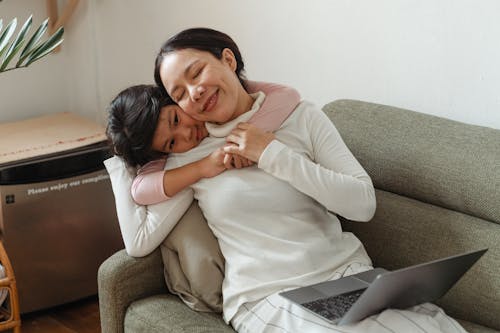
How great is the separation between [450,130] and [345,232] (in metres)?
0.38

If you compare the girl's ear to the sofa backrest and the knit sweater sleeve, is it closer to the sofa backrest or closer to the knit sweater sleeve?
the knit sweater sleeve

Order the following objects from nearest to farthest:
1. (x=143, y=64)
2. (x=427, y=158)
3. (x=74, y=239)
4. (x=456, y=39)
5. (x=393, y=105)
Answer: (x=427, y=158)
(x=456, y=39)
(x=393, y=105)
(x=74, y=239)
(x=143, y=64)

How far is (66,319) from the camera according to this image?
2.99 m

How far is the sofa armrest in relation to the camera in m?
2.05

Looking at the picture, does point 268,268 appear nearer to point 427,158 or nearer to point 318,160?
point 318,160

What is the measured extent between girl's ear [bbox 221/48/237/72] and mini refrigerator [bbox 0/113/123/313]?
108 centimetres

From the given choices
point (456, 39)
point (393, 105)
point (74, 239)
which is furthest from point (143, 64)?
point (456, 39)

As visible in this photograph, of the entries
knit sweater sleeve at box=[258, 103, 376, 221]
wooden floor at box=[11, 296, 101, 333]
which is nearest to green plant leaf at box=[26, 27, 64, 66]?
knit sweater sleeve at box=[258, 103, 376, 221]

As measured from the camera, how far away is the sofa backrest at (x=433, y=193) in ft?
6.49

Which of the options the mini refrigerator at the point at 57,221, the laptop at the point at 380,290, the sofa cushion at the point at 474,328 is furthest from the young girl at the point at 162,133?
the mini refrigerator at the point at 57,221

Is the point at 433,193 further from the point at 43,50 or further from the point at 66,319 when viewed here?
the point at 66,319

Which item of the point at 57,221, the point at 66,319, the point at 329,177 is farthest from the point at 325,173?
the point at 66,319

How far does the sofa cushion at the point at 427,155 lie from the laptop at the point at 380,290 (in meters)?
0.24

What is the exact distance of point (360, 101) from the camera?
2.40 m
